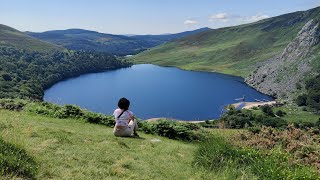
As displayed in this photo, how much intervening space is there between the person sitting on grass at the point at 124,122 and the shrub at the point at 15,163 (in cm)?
824

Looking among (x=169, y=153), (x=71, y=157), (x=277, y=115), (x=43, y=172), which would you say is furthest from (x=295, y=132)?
(x=277, y=115)

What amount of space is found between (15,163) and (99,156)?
4030mm

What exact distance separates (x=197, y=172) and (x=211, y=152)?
124 cm

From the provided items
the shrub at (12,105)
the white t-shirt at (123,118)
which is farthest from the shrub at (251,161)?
the shrub at (12,105)

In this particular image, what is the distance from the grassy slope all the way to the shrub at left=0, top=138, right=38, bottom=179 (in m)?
0.33

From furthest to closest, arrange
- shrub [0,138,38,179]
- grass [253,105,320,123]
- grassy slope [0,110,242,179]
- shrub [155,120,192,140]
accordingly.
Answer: grass [253,105,320,123] < shrub [155,120,192,140] < grassy slope [0,110,242,179] < shrub [0,138,38,179]

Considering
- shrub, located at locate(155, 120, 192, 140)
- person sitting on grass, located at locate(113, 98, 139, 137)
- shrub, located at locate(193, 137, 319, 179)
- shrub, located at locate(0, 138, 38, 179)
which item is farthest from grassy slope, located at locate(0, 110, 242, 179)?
shrub, located at locate(155, 120, 192, 140)

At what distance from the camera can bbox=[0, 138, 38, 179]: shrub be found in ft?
34.0

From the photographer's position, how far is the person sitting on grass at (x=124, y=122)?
19.9 metres

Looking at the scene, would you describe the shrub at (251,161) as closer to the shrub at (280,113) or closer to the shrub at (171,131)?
the shrub at (171,131)

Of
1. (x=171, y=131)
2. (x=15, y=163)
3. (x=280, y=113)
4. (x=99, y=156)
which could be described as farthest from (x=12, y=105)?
(x=280, y=113)

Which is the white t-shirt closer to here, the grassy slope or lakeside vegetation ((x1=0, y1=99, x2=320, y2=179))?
lakeside vegetation ((x1=0, y1=99, x2=320, y2=179))

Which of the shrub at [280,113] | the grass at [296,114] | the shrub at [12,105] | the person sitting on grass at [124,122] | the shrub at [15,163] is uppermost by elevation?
the shrub at [15,163]

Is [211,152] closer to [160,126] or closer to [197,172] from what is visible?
[197,172]
